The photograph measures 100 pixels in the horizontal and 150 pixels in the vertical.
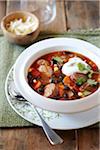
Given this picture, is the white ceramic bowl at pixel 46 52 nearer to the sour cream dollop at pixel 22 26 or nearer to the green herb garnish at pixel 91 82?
the green herb garnish at pixel 91 82

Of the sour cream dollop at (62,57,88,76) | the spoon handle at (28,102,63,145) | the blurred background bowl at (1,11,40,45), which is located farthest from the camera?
the blurred background bowl at (1,11,40,45)

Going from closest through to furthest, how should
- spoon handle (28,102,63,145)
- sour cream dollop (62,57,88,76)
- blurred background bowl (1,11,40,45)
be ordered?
spoon handle (28,102,63,145), sour cream dollop (62,57,88,76), blurred background bowl (1,11,40,45)

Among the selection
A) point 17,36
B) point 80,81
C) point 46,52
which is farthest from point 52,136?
point 17,36

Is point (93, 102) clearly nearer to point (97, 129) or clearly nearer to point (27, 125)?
point (97, 129)

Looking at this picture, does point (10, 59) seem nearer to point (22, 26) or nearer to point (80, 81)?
point (22, 26)

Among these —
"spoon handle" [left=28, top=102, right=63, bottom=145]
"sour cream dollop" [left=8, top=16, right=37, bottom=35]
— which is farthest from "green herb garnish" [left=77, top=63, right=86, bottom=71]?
"sour cream dollop" [left=8, top=16, right=37, bottom=35]

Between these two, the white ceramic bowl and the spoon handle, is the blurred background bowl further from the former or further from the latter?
the spoon handle

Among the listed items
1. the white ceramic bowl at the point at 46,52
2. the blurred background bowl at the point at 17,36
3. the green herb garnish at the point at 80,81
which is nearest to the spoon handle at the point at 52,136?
the white ceramic bowl at the point at 46,52
